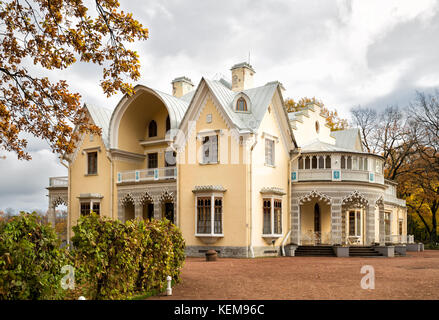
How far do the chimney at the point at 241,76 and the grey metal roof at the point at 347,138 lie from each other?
8.88 metres

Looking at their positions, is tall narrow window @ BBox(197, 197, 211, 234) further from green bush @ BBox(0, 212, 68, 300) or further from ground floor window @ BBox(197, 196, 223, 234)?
green bush @ BBox(0, 212, 68, 300)

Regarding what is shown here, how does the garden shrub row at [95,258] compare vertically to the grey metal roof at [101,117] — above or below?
below

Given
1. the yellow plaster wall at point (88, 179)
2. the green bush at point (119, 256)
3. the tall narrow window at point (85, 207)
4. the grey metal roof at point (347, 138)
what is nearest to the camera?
the green bush at point (119, 256)

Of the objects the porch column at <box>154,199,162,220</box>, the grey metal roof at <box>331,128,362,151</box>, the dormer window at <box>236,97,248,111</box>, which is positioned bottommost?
the porch column at <box>154,199,162,220</box>

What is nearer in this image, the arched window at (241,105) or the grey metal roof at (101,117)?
the arched window at (241,105)

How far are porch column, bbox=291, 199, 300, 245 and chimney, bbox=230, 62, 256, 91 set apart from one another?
900cm

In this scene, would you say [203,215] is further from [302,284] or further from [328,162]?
[302,284]

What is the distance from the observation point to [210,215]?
25.4 metres

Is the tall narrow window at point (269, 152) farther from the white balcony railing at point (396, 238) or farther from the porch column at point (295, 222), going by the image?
the white balcony railing at point (396, 238)

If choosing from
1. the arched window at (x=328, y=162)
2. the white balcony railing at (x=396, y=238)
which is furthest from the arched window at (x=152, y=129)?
the white balcony railing at (x=396, y=238)

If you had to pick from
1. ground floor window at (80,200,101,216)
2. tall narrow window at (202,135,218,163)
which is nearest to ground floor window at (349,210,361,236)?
tall narrow window at (202,135,218,163)

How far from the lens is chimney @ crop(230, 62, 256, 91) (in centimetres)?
3172

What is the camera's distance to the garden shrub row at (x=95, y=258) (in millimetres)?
8055
